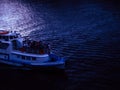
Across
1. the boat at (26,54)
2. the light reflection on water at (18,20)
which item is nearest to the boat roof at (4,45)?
the boat at (26,54)

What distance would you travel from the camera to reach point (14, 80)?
64.2 meters

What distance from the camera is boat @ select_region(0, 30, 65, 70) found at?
65938mm

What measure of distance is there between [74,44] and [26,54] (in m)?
21.9

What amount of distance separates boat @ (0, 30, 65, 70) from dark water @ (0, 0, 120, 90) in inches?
69.6

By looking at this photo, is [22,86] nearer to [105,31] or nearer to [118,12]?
[105,31]

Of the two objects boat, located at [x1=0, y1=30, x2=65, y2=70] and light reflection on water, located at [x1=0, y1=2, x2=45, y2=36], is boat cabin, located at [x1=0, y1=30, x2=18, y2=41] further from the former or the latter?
light reflection on water, located at [x1=0, y1=2, x2=45, y2=36]

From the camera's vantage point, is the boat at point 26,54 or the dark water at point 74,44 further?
the boat at point 26,54

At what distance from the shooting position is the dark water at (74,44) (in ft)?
203

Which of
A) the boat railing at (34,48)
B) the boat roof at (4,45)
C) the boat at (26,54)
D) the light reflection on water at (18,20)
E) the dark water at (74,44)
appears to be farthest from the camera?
the light reflection on water at (18,20)

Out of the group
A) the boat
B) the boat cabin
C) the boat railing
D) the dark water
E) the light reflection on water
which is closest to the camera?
the dark water

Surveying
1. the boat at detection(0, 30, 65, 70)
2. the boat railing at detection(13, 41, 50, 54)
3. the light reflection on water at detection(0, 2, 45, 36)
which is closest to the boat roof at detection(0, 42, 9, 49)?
the boat at detection(0, 30, 65, 70)

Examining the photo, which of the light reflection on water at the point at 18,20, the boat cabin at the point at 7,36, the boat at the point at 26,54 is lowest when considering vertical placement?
the boat at the point at 26,54

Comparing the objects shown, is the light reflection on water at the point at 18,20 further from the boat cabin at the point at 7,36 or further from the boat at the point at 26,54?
the boat at the point at 26,54

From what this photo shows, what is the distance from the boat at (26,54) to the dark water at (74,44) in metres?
1.77
